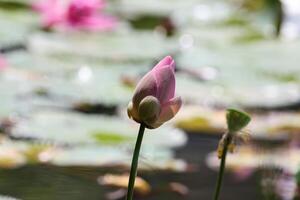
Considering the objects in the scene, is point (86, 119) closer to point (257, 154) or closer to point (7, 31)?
point (257, 154)

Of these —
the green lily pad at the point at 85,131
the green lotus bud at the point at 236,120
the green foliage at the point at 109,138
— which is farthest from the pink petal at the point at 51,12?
the green lotus bud at the point at 236,120

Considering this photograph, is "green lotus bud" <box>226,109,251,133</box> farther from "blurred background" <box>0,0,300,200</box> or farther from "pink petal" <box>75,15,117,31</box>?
"pink petal" <box>75,15,117,31</box>

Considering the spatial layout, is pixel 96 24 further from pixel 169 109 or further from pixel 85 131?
pixel 169 109

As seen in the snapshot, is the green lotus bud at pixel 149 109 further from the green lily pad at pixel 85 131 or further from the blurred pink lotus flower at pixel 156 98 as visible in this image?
the green lily pad at pixel 85 131

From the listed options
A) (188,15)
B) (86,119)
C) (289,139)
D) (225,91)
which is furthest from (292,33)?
(86,119)

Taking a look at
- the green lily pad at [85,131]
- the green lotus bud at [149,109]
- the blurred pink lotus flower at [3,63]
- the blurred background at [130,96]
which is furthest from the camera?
the blurred pink lotus flower at [3,63]
